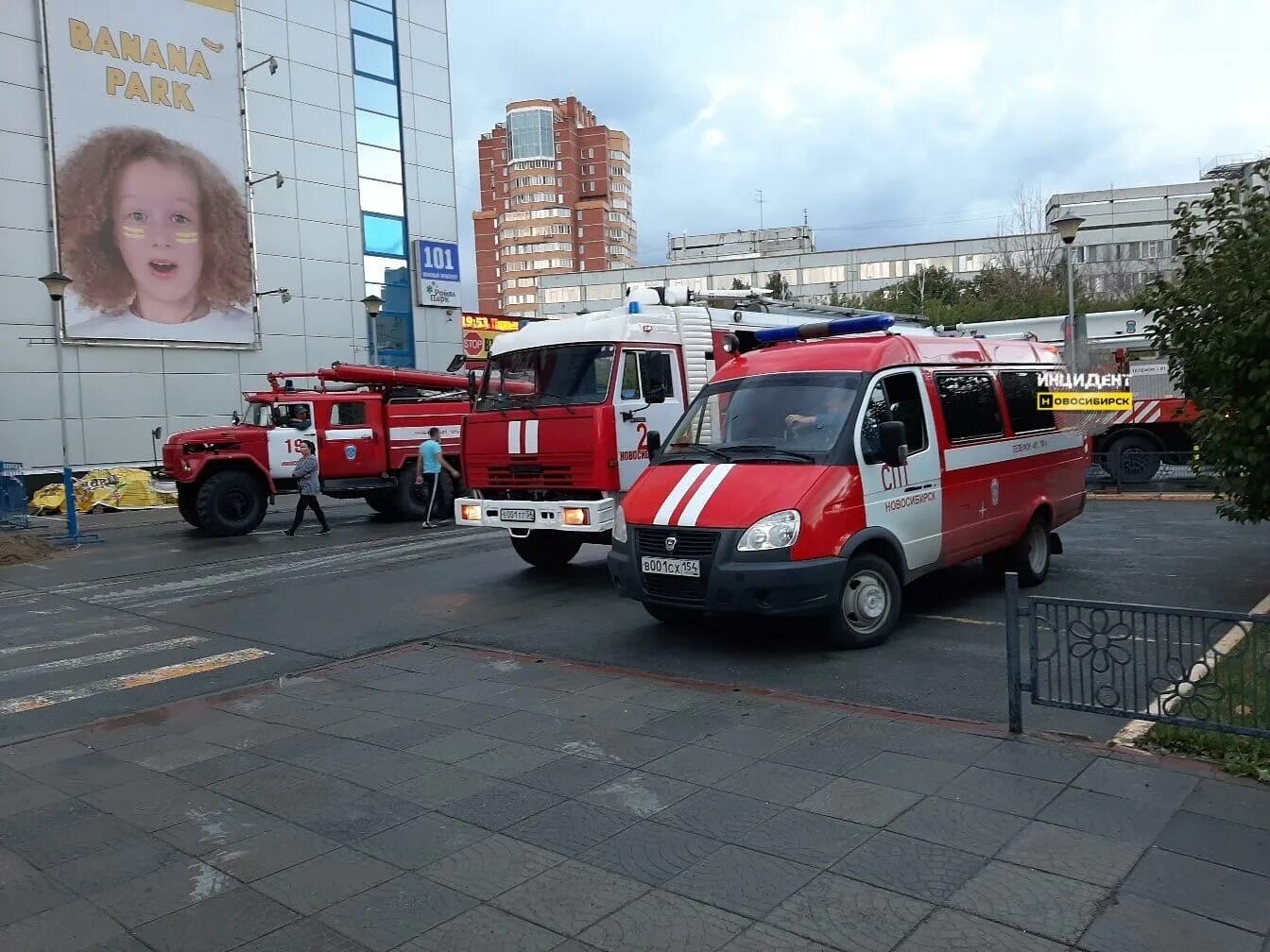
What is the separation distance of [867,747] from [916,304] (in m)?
39.5

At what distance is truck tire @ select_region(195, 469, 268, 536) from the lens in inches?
693

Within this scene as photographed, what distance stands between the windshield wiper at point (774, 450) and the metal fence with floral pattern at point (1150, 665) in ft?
7.98

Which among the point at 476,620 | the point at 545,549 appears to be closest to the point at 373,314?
the point at 545,549

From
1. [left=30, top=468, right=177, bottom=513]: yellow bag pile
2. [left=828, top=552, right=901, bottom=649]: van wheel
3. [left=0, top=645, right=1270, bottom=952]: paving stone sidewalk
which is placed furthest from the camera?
[left=30, top=468, right=177, bottom=513]: yellow bag pile


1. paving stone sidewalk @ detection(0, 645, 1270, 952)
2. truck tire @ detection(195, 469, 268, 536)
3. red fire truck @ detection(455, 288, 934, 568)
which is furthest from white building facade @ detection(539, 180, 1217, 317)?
paving stone sidewalk @ detection(0, 645, 1270, 952)

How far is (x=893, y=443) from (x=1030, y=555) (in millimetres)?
3060

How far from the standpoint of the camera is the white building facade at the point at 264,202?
24.9m

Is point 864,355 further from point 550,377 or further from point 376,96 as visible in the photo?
point 376,96

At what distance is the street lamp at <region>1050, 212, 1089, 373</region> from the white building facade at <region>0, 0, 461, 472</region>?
18932 millimetres

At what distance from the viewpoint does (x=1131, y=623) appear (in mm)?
5066

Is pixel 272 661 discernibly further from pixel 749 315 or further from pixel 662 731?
pixel 749 315

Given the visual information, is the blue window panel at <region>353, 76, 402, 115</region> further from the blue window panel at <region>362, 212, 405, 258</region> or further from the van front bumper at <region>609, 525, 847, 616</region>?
the van front bumper at <region>609, 525, 847, 616</region>

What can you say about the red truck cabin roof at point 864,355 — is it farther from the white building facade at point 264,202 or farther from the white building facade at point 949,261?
the white building facade at point 949,261

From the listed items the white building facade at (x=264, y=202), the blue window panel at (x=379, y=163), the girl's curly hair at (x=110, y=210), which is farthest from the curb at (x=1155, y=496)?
the blue window panel at (x=379, y=163)
